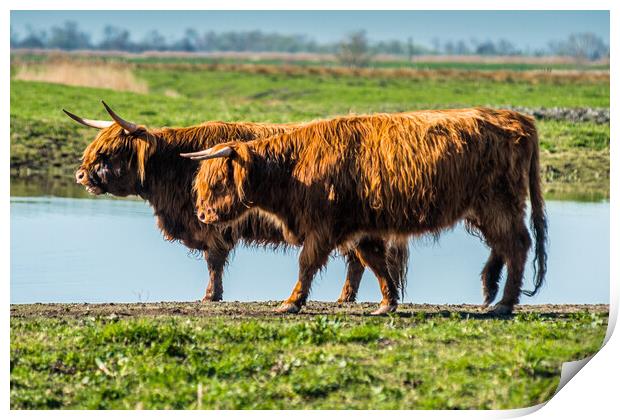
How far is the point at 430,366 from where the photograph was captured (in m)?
7.52

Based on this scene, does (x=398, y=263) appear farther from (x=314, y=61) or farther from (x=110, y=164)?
(x=314, y=61)

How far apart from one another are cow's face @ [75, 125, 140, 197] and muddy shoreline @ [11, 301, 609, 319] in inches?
54.7

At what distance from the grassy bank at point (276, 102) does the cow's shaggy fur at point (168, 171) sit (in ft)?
30.9

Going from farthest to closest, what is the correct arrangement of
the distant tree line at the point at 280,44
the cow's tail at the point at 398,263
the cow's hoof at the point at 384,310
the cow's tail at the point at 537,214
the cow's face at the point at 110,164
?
the distant tree line at the point at 280,44, the cow's face at the point at 110,164, the cow's tail at the point at 398,263, the cow's tail at the point at 537,214, the cow's hoof at the point at 384,310

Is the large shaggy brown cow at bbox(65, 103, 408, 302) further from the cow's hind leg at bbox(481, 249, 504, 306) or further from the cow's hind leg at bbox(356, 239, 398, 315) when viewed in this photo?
the cow's hind leg at bbox(481, 249, 504, 306)

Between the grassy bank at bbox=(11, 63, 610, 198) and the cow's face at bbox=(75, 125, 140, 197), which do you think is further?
the grassy bank at bbox=(11, 63, 610, 198)

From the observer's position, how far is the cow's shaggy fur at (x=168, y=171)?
1093cm

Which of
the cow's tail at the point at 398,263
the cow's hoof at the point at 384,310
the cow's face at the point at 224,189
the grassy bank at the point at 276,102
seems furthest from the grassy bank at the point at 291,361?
the grassy bank at the point at 276,102

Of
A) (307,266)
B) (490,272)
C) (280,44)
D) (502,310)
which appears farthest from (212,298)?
(280,44)

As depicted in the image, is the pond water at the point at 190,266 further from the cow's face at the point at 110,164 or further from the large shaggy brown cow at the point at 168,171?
the cow's face at the point at 110,164

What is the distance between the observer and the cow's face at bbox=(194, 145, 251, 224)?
30.9 feet

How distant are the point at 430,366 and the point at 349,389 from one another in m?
0.61

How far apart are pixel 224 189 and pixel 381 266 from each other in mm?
1384

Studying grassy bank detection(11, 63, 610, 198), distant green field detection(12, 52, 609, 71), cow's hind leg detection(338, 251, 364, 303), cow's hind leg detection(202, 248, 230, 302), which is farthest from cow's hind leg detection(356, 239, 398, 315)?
distant green field detection(12, 52, 609, 71)
